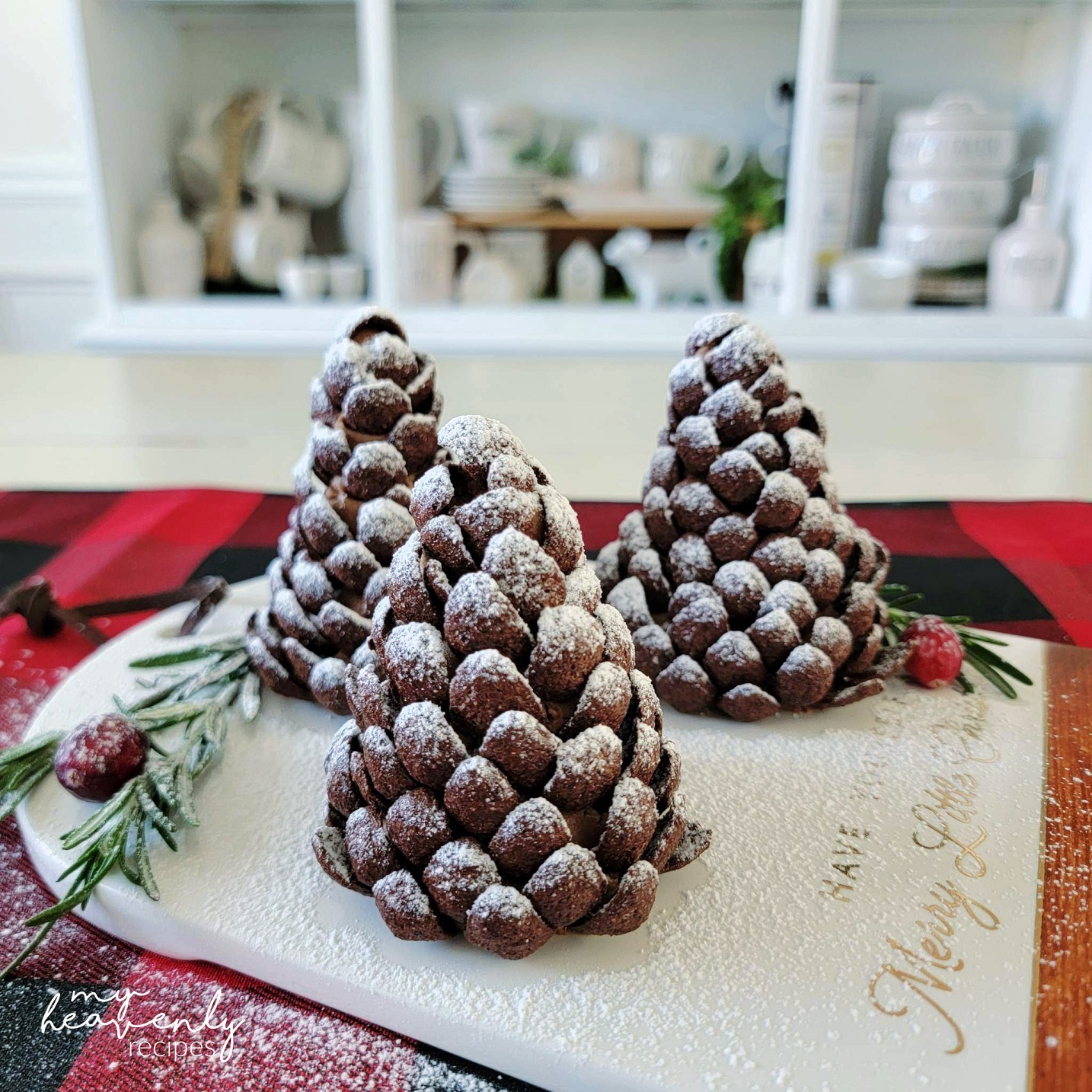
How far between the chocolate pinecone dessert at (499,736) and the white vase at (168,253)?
1958 millimetres

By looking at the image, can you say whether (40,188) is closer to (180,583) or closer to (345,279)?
(345,279)

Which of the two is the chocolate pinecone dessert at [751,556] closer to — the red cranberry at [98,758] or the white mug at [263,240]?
the red cranberry at [98,758]

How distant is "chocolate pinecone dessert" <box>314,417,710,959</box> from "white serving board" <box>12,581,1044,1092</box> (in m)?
0.02

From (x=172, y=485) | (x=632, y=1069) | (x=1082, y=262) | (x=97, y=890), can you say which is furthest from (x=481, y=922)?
(x=1082, y=262)

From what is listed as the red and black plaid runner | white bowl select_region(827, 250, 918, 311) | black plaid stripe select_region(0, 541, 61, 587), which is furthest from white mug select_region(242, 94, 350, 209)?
black plaid stripe select_region(0, 541, 61, 587)

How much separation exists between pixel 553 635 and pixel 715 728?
0.70 ft

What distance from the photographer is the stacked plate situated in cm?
222

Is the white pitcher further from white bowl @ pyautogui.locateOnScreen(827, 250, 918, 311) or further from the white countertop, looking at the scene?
white bowl @ pyautogui.locateOnScreen(827, 250, 918, 311)

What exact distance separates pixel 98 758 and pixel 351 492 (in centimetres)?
19

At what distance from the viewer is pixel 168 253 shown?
217 cm

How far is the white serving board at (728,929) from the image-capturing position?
384 millimetres

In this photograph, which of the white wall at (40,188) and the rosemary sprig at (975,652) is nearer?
the rosemary sprig at (975,652)

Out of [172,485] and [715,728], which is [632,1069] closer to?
[715,728]

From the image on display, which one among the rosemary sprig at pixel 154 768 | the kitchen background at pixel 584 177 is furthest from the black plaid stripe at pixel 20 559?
the kitchen background at pixel 584 177
